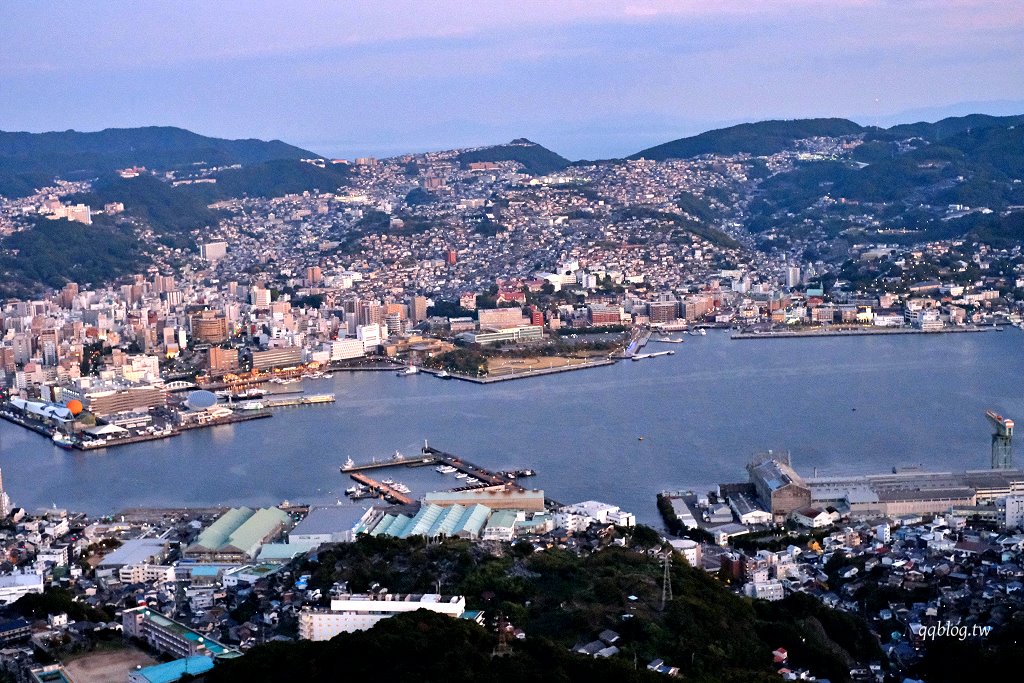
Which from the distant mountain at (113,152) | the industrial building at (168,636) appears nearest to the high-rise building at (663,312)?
the industrial building at (168,636)

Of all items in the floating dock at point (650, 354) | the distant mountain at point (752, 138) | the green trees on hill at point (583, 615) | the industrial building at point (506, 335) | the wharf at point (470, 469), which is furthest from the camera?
the distant mountain at point (752, 138)

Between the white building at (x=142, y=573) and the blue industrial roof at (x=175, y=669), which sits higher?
the blue industrial roof at (x=175, y=669)

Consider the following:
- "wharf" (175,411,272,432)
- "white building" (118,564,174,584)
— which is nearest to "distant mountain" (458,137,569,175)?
"wharf" (175,411,272,432)

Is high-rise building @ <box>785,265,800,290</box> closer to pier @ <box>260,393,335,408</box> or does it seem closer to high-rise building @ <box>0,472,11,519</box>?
pier @ <box>260,393,335,408</box>

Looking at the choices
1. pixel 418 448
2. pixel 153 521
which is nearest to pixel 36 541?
pixel 153 521

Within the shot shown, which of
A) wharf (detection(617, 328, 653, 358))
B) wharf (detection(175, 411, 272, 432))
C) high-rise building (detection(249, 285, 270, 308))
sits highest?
high-rise building (detection(249, 285, 270, 308))

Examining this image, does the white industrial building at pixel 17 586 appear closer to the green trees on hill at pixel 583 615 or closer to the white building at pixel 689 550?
the green trees on hill at pixel 583 615

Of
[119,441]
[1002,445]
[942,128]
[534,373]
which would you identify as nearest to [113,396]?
[119,441]
